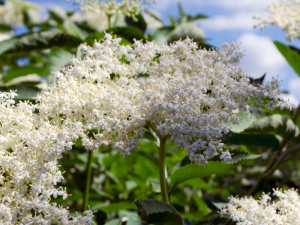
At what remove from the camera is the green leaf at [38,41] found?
84.7 inches

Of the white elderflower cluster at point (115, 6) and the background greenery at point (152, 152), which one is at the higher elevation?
the white elderflower cluster at point (115, 6)

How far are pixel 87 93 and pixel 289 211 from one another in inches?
46.4

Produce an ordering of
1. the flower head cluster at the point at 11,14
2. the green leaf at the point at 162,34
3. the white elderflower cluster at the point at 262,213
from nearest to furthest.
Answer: the white elderflower cluster at the point at 262,213 < the green leaf at the point at 162,34 < the flower head cluster at the point at 11,14

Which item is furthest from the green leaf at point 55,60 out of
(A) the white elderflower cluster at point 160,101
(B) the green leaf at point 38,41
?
(A) the white elderflower cluster at point 160,101

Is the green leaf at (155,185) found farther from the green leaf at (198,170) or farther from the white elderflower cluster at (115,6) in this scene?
the white elderflower cluster at (115,6)

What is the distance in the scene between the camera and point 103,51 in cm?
155

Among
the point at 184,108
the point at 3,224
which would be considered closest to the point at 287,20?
the point at 184,108

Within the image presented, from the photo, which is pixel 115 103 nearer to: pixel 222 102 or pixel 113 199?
pixel 222 102

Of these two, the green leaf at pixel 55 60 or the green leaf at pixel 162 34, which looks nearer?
the green leaf at pixel 55 60

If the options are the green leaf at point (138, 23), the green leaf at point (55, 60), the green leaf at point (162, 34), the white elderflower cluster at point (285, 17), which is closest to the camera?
the green leaf at point (55, 60)

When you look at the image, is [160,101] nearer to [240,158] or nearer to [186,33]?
[240,158]

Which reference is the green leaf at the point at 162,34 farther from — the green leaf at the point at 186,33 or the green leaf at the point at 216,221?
the green leaf at the point at 216,221

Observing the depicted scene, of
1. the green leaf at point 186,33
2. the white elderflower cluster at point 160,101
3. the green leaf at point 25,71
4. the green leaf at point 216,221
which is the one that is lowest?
the green leaf at point 216,221

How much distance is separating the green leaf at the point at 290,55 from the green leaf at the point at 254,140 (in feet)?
2.20
